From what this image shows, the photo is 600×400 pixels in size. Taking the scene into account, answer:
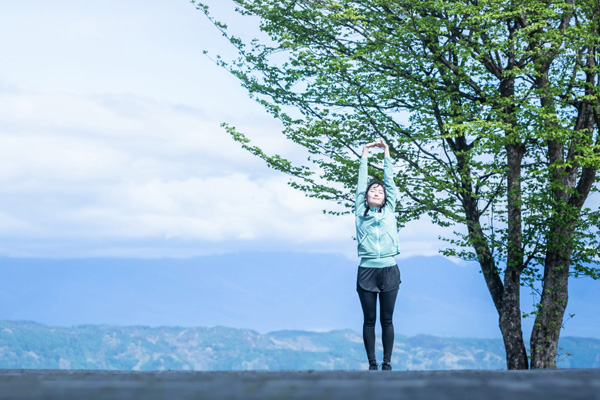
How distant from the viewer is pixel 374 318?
904 cm

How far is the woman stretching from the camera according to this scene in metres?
8.79

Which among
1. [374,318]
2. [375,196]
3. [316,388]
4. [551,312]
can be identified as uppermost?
[375,196]

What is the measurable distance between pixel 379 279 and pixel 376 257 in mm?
297

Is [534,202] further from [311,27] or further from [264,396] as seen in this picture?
[264,396]

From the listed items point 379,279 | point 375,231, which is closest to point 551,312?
point 379,279

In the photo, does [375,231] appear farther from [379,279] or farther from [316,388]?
[316,388]

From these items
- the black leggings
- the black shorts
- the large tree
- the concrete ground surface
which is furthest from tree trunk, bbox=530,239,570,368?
the concrete ground surface

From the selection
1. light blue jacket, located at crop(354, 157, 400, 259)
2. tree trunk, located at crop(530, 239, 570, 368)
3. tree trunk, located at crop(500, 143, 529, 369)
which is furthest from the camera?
tree trunk, located at crop(500, 143, 529, 369)

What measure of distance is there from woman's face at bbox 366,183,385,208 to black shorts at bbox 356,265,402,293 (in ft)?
2.81

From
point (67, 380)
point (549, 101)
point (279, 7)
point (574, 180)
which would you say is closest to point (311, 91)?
point (279, 7)

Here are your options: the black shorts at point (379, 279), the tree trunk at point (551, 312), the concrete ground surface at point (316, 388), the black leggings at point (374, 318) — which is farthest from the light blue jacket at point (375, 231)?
the tree trunk at point (551, 312)

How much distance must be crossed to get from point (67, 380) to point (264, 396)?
36.7 inches

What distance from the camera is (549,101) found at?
1588 cm

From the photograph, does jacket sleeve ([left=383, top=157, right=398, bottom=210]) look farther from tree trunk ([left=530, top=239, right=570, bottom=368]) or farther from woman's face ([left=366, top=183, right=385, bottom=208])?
tree trunk ([left=530, top=239, right=570, bottom=368])
